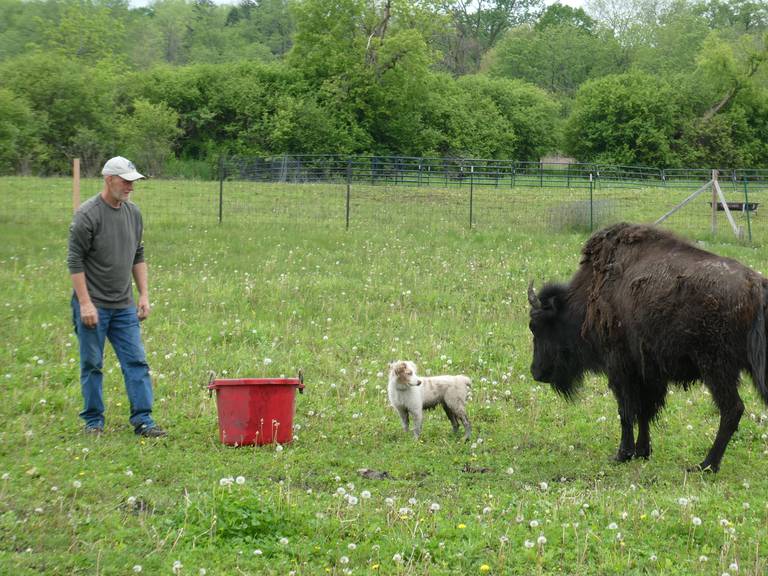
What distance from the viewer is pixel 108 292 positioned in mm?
8273

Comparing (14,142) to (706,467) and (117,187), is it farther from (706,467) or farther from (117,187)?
(706,467)

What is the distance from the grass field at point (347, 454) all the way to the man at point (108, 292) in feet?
1.12

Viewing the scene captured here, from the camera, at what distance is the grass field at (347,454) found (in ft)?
17.9

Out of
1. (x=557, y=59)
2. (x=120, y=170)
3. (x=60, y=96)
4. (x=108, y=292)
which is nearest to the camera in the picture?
(x=120, y=170)

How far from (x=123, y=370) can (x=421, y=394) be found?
2.77m

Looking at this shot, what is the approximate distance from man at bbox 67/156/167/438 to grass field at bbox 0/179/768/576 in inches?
13.5

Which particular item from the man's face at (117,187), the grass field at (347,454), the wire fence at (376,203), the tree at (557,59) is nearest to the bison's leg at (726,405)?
the grass field at (347,454)

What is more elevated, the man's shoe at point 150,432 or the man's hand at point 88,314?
the man's hand at point 88,314

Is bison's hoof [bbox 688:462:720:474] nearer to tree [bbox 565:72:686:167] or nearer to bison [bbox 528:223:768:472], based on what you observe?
bison [bbox 528:223:768:472]

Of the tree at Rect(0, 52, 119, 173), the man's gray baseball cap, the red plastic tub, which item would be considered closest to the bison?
the red plastic tub

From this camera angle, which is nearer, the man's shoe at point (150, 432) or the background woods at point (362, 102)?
the man's shoe at point (150, 432)

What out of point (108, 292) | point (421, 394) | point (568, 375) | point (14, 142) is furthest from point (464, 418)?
point (14, 142)

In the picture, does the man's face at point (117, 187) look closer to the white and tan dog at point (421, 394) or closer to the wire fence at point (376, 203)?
the white and tan dog at point (421, 394)

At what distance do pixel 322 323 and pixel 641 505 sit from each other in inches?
314
